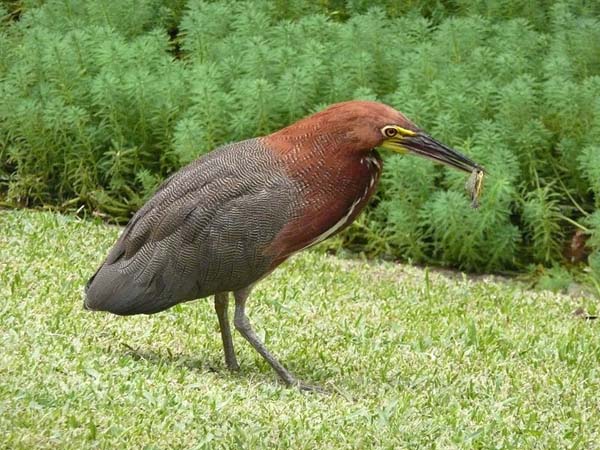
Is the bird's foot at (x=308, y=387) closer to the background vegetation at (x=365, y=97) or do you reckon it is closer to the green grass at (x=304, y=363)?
the green grass at (x=304, y=363)

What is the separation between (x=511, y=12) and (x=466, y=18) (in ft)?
1.34

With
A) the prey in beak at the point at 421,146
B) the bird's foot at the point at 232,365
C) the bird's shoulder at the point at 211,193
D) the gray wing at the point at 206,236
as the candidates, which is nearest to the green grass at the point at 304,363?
the bird's foot at the point at 232,365

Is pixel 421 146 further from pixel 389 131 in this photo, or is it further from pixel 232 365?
pixel 232 365

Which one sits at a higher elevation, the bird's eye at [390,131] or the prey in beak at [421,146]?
the bird's eye at [390,131]

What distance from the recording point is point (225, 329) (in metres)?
5.89

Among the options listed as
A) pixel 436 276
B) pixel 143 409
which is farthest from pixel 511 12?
pixel 143 409

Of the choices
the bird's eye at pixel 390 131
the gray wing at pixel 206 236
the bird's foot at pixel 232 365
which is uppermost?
the bird's eye at pixel 390 131

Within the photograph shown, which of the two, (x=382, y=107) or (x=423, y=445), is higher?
(x=382, y=107)

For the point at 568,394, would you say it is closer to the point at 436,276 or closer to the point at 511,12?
the point at 436,276

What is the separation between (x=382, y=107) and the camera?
5.64 meters

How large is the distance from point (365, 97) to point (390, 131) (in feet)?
10.5

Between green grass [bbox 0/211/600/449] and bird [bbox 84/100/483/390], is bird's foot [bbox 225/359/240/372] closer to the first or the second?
green grass [bbox 0/211/600/449]

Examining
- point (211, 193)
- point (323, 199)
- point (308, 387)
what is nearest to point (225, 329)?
point (308, 387)

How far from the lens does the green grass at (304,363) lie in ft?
16.4
